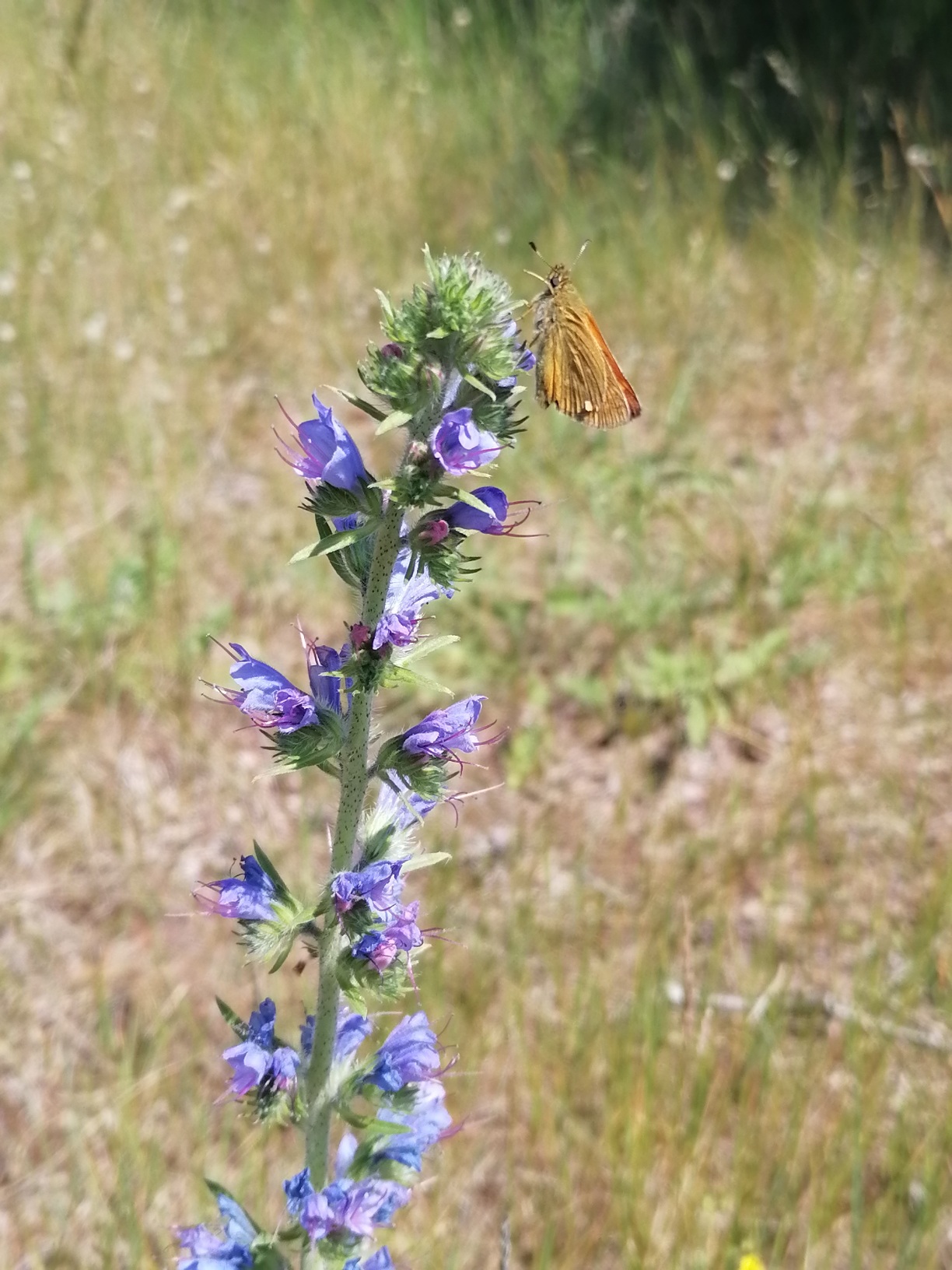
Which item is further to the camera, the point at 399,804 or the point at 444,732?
the point at 399,804

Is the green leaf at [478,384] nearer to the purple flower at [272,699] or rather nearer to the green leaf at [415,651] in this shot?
the green leaf at [415,651]

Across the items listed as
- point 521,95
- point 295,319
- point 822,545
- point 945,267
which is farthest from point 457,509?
point 521,95

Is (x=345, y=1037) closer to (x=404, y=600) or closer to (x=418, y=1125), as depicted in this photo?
(x=418, y=1125)

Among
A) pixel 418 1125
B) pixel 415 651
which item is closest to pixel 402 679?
pixel 415 651

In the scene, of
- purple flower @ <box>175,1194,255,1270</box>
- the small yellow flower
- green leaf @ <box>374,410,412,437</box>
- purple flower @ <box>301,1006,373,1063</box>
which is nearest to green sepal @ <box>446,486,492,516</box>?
green leaf @ <box>374,410,412,437</box>

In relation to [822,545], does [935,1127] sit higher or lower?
lower

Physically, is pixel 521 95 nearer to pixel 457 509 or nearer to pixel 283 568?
pixel 283 568
